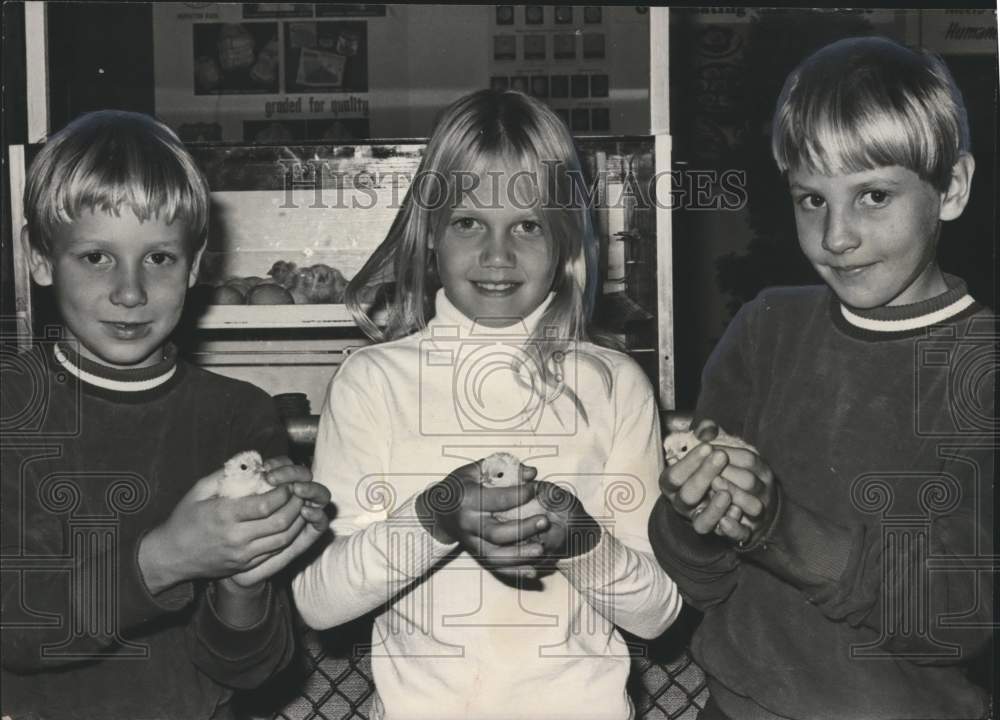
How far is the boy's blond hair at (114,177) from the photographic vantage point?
1223mm

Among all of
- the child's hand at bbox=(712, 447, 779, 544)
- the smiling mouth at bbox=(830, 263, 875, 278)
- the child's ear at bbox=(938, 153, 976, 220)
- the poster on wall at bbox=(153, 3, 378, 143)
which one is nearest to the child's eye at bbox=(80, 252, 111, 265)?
the poster on wall at bbox=(153, 3, 378, 143)

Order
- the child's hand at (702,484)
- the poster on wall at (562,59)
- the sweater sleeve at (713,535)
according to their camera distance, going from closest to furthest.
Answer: the child's hand at (702,484) < the sweater sleeve at (713,535) < the poster on wall at (562,59)

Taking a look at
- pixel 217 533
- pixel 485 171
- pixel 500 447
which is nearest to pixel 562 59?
pixel 485 171

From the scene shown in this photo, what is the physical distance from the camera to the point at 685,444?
119 centimetres

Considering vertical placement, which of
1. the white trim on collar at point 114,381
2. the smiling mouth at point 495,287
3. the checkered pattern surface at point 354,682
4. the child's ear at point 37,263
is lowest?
the checkered pattern surface at point 354,682

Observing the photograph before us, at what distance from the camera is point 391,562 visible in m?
1.22

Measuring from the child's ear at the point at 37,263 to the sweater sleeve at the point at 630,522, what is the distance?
0.63 metres

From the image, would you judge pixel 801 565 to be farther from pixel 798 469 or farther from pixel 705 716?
pixel 705 716

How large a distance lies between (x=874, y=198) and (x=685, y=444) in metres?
0.33

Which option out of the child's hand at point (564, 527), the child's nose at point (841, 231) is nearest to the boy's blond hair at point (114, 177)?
the child's hand at point (564, 527)

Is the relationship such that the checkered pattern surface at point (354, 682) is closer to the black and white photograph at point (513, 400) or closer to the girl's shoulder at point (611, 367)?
the black and white photograph at point (513, 400)

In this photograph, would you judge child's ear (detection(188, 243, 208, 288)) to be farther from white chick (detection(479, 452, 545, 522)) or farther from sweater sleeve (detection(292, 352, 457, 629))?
white chick (detection(479, 452, 545, 522))

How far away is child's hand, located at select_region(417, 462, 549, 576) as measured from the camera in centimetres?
117

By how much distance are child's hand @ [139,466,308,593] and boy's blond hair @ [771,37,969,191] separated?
2.14 ft
